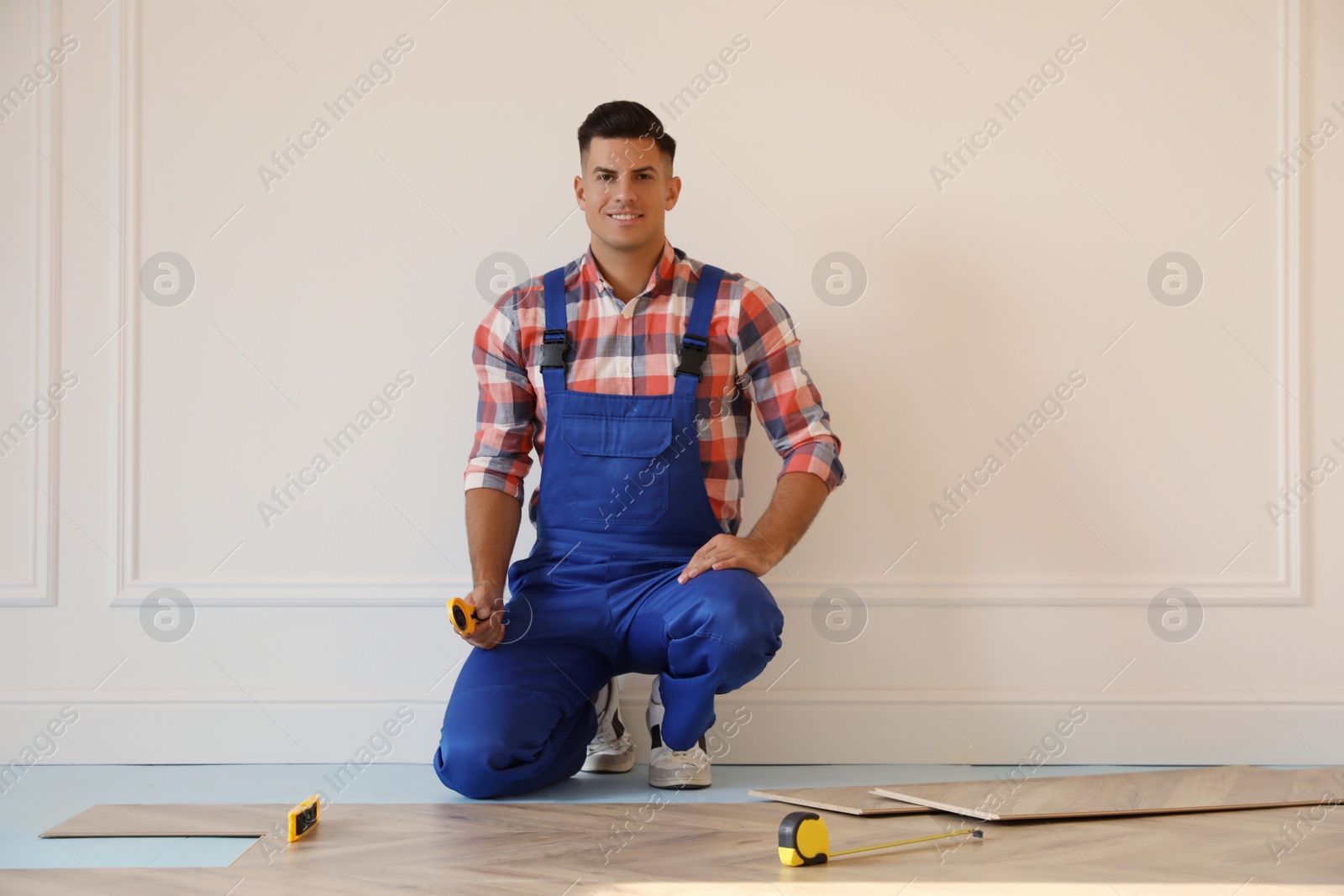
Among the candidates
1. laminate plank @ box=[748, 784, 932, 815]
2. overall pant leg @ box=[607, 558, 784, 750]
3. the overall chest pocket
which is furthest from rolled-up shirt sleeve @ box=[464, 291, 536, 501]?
laminate plank @ box=[748, 784, 932, 815]

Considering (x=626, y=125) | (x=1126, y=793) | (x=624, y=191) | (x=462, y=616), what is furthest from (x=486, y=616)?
(x=1126, y=793)

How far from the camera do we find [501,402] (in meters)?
1.91

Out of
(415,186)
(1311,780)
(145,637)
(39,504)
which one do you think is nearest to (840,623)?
(1311,780)

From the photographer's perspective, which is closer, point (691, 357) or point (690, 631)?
point (690, 631)

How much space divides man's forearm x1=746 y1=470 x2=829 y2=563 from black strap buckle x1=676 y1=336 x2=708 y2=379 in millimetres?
261

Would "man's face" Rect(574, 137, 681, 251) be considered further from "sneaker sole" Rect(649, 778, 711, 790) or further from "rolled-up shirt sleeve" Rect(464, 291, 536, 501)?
"sneaker sole" Rect(649, 778, 711, 790)

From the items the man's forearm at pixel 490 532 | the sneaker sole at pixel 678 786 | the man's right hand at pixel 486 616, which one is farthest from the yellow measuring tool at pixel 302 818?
the sneaker sole at pixel 678 786

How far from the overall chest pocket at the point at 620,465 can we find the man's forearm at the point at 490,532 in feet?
0.58

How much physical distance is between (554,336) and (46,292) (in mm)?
1127

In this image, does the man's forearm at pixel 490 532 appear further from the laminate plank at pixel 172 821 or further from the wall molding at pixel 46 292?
the wall molding at pixel 46 292

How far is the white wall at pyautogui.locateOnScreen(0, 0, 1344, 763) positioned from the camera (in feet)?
6.81

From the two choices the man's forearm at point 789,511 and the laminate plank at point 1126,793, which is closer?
the laminate plank at point 1126,793

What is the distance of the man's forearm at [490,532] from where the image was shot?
6.01 feet

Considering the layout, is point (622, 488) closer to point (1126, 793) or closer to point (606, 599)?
point (606, 599)
